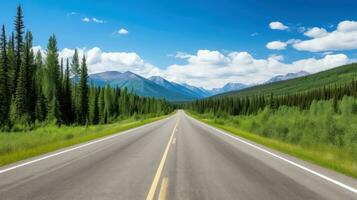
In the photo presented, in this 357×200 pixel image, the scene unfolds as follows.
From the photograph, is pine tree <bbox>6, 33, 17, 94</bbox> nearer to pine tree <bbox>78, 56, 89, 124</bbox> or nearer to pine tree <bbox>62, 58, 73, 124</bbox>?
pine tree <bbox>62, 58, 73, 124</bbox>

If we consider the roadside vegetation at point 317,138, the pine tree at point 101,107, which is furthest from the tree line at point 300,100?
the roadside vegetation at point 317,138

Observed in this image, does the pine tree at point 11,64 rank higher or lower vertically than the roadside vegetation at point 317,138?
higher

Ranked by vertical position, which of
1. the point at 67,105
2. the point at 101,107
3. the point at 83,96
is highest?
the point at 83,96

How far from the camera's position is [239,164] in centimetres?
965

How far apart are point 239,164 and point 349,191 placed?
12.5 ft

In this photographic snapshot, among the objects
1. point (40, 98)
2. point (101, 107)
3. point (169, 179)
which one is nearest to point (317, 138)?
point (169, 179)

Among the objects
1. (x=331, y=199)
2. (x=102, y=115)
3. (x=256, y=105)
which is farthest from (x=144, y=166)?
(x=256, y=105)

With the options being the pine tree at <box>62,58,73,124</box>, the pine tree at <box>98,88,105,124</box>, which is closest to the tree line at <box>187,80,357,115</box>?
the pine tree at <box>98,88,105,124</box>

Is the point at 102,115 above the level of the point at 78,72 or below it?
below

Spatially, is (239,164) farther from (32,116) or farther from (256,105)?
(256,105)

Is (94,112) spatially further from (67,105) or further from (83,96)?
(67,105)

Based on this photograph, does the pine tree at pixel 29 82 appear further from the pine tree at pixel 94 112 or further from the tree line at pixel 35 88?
the pine tree at pixel 94 112

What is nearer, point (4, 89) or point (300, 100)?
point (4, 89)

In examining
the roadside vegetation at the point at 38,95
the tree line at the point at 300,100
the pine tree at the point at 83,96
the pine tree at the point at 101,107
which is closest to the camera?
the roadside vegetation at the point at 38,95
